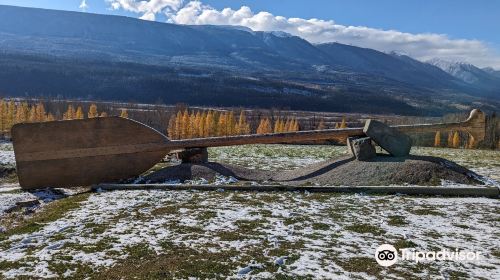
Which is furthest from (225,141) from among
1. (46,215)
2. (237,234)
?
(237,234)

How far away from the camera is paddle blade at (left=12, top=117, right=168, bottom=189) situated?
14.2 m

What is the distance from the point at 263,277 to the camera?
22.4ft

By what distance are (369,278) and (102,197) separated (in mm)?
8991

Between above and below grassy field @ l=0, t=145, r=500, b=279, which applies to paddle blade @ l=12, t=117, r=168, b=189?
above

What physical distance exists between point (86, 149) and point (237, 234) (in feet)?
27.6

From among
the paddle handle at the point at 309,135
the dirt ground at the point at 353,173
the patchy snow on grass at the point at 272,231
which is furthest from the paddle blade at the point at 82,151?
the patchy snow on grass at the point at 272,231

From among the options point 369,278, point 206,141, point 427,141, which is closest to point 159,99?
point 427,141

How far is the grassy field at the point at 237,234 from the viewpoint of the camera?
7.12m

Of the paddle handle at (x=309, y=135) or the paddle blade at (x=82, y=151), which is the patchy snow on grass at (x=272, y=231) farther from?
the paddle handle at (x=309, y=135)

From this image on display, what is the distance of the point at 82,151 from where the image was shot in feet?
48.6

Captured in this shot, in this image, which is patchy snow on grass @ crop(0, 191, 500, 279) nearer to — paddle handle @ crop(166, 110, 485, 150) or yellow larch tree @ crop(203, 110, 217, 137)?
paddle handle @ crop(166, 110, 485, 150)

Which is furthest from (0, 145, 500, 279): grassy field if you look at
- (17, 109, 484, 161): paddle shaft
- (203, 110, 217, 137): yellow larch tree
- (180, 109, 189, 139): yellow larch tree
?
(203, 110, 217, 137): yellow larch tree

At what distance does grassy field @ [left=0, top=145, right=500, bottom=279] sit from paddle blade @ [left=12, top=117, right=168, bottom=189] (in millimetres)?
1238

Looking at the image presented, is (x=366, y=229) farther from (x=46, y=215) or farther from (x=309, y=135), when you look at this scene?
(x=46, y=215)
